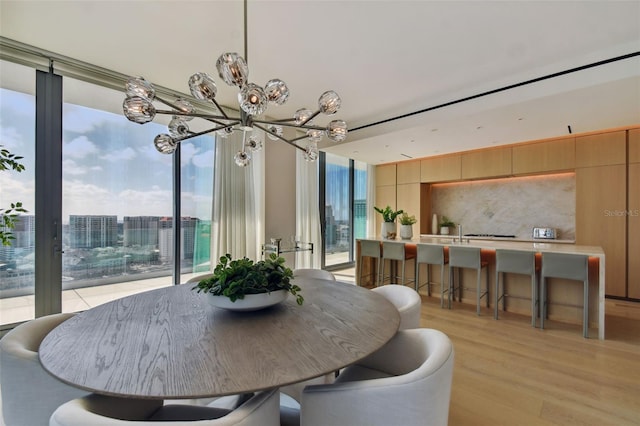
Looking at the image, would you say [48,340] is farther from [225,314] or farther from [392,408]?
[392,408]

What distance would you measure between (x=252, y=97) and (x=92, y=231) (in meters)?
2.96

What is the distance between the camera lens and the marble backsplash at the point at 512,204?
4.96m

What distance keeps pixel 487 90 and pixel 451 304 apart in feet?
9.17

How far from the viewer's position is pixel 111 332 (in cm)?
129

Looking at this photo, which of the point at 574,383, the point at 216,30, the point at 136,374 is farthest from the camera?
the point at 216,30

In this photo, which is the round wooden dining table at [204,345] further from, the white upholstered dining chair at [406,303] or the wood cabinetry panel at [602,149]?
the wood cabinetry panel at [602,149]

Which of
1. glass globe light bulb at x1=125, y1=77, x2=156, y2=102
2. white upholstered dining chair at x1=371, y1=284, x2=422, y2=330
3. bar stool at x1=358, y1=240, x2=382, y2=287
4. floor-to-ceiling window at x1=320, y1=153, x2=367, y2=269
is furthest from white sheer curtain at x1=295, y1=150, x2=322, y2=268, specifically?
glass globe light bulb at x1=125, y1=77, x2=156, y2=102

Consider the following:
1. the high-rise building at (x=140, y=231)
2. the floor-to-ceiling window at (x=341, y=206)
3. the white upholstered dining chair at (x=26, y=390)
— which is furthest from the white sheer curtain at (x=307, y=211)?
the white upholstered dining chair at (x=26, y=390)

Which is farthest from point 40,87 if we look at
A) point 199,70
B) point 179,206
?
point 179,206

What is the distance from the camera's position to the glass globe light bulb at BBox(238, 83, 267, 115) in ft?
5.31

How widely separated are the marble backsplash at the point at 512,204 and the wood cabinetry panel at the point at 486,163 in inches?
17.6

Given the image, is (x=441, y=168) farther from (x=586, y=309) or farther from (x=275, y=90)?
(x=275, y=90)

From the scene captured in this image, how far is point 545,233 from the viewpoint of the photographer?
495 cm

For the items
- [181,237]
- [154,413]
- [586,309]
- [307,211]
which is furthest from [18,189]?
[586,309]
